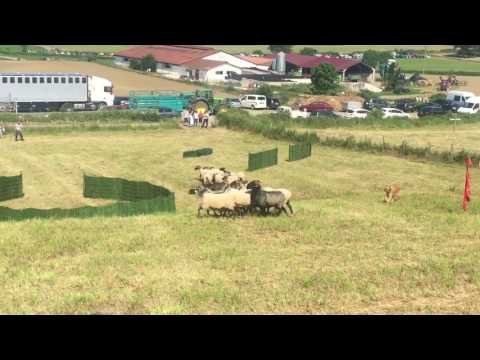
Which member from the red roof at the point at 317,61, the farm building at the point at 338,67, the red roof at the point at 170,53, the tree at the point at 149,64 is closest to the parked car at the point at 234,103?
the red roof at the point at 170,53

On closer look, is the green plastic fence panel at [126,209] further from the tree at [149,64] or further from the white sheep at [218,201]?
the tree at [149,64]

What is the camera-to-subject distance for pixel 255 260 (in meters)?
15.2

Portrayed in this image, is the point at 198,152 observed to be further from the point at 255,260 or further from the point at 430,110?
the point at 430,110

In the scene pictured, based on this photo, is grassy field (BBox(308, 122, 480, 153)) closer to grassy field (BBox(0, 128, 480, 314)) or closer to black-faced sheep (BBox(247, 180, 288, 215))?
grassy field (BBox(0, 128, 480, 314))

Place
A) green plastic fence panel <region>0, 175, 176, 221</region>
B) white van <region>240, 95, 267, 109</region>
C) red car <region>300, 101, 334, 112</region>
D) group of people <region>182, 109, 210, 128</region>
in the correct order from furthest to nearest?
1. white van <region>240, 95, 267, 109</region>
2. red car <region>300, 101, 334, 112</region>
3. group of people <region>182, 109, 210, 128</region>
4. green plastic fence panel <region>0, 175, 176, 221</region>

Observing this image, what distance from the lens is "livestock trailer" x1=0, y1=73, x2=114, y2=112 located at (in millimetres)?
59938

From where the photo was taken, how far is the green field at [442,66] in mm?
97125

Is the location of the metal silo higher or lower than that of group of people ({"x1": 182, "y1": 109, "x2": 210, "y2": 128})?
higher

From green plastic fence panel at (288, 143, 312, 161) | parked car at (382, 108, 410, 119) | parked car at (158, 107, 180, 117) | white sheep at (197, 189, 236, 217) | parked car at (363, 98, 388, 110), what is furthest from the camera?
parked car at (363, 98, 388, 110)

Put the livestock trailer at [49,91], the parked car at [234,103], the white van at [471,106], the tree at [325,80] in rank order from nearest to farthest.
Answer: the livestock trailer at [49,91] < the white van at [471,106] < the parked car at [234,103] < the tree at [325,80]

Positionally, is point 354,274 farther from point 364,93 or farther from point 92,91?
point 364,93

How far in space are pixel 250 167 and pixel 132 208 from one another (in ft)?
43.5

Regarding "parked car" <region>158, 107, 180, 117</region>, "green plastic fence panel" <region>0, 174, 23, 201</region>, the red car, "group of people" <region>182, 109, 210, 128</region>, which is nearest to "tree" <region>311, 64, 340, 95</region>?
the red car

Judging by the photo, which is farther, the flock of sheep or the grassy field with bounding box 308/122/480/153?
the grassy field with bounding box 308/122/480/153
